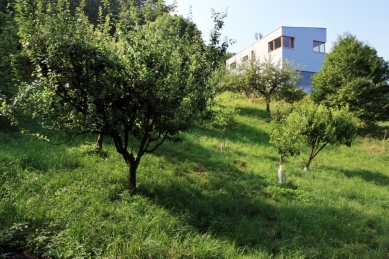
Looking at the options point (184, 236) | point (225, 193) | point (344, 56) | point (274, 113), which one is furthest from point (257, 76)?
point (184, 236)

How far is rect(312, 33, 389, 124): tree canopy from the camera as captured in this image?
16.5m

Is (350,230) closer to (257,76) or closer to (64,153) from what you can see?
(64,153)

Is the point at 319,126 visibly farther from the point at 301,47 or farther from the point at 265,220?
the point at 301,47

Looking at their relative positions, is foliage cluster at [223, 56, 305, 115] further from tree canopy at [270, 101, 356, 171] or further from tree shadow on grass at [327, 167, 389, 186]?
tree shadow on grass at [327, 167, 389, 186]

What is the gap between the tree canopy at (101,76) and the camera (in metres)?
4.39

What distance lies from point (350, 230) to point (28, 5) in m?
7.61

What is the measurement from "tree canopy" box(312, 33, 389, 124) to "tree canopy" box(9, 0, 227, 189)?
14.6 metres

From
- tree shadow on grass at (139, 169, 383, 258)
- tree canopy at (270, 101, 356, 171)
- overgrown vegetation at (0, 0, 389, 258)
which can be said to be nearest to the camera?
overgrown vegetation at (0, 0, 389, 258)

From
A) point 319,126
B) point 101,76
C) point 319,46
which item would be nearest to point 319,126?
point 319,126

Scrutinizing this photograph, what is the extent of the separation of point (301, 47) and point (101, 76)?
22.8 meters

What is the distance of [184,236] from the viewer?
430 cm

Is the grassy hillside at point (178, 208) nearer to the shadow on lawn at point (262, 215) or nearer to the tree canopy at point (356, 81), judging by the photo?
the shadow on lawn at point (262, 215)

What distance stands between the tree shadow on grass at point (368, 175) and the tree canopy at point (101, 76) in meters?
8.27

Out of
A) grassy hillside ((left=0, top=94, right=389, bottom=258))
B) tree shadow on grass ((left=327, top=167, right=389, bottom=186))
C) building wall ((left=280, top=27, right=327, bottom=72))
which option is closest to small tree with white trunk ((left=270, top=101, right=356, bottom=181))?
tree shadow on grass ((left=327, top=167, right=389, bottom=186))
